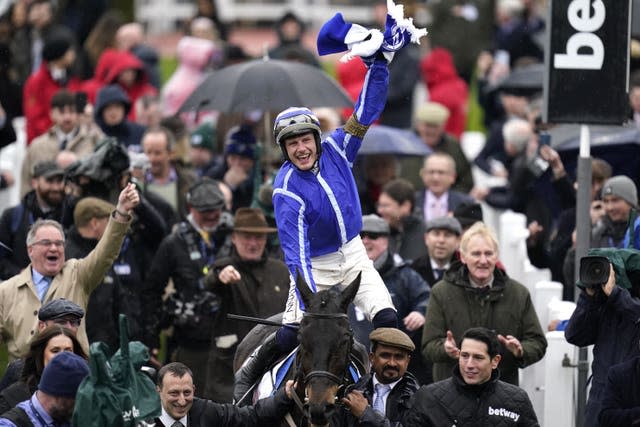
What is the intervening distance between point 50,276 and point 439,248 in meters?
3.15

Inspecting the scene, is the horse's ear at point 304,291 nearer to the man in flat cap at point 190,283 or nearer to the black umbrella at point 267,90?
the man in flat cap at point 190,283

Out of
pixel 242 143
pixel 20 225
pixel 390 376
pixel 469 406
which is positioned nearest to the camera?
pixel 469 406

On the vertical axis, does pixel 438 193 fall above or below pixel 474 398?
above

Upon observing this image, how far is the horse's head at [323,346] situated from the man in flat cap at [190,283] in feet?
13.7

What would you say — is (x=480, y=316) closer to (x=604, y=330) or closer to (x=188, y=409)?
(x=604, y=330)

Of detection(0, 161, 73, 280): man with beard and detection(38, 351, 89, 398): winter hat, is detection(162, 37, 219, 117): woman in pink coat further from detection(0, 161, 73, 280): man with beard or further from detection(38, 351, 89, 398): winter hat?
detection(38, 351, 89, 398): winter hat

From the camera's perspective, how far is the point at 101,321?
13148 millimetres

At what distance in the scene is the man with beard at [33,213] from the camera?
1409 cm

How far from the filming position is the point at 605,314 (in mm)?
11070

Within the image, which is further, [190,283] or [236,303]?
[190,283]

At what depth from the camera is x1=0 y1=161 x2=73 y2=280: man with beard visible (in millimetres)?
14094

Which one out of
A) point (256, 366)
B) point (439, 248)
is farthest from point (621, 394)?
point (439, 248)

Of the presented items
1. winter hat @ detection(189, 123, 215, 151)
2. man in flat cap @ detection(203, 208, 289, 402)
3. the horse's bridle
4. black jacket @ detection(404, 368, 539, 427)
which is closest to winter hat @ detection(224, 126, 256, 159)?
winter hat @ detection(189, 123, 215, 151)

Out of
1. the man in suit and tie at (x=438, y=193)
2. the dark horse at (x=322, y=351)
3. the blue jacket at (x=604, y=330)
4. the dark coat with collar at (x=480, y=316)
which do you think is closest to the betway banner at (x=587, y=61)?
the dark coat with collar at (x=480, y=316)
